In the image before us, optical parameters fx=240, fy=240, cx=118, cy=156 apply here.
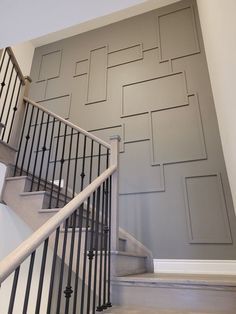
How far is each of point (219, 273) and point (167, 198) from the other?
0.94 meters

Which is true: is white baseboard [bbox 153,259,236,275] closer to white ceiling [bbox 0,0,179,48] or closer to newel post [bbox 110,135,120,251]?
newel post [bbox 110,135,120,251]

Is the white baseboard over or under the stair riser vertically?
over

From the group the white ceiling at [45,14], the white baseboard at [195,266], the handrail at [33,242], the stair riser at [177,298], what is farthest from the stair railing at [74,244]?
the white ceiling at [45,14]

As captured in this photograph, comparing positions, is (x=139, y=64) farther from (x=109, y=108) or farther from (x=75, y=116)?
(x=75, y=116)

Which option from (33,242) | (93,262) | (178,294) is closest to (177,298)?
(178,294)

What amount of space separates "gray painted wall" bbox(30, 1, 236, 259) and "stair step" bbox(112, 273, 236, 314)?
101 cm

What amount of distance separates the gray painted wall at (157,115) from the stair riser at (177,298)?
1.01m

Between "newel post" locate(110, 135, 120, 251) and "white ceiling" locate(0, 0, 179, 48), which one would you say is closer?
"white ceiling" locate(0, 0, 179, 48)

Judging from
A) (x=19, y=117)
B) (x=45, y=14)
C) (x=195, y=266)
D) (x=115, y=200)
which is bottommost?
(x=195, y=266)

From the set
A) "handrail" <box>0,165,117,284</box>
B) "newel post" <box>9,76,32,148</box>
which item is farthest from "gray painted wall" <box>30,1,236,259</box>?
"handrail" <box>0,165,117,284</box>

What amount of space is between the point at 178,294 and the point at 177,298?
26mm

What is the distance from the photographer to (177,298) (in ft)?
5.39

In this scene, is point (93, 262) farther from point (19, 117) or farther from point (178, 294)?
point (19, 117)

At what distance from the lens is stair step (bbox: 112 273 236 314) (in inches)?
61.4
